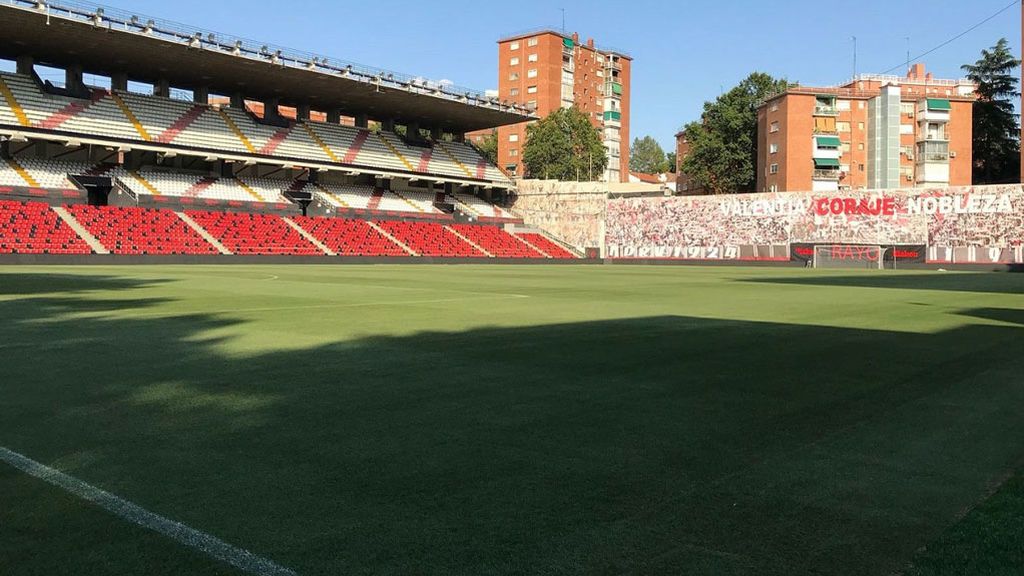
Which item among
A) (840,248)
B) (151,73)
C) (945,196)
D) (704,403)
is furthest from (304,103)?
(704,403)

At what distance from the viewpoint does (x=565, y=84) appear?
121 m

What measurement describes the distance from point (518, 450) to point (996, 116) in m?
96.1

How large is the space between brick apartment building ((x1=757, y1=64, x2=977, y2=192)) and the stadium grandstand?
97.8 ft

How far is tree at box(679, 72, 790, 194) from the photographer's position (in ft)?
280

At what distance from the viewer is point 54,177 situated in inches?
1810

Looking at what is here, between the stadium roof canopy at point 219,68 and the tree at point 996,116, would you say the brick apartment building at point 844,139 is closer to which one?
the tree at point 996,116

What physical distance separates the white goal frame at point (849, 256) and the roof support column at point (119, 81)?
50610 mm

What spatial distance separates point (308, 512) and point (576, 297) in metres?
14.6

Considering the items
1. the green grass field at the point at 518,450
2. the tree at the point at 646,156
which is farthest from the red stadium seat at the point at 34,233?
the tree at the point at 646,156

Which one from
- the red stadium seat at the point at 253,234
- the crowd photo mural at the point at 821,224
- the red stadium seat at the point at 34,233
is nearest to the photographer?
the red stadium seat at the point at 34,233

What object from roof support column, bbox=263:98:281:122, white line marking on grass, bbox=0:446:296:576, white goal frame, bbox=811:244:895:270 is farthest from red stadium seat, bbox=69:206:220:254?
white goal frame, bbox=811:244:895:270

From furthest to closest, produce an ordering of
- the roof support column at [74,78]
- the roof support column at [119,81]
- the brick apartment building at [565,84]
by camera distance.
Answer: the brick apartment building at [565,84] → the roof support column at [119,81] → the roof support column at [74,78]

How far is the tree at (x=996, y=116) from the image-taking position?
81.0 m

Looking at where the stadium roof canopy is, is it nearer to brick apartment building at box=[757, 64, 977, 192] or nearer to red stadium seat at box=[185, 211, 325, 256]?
red stadium seat at box=[185, 211, 325, 256]
